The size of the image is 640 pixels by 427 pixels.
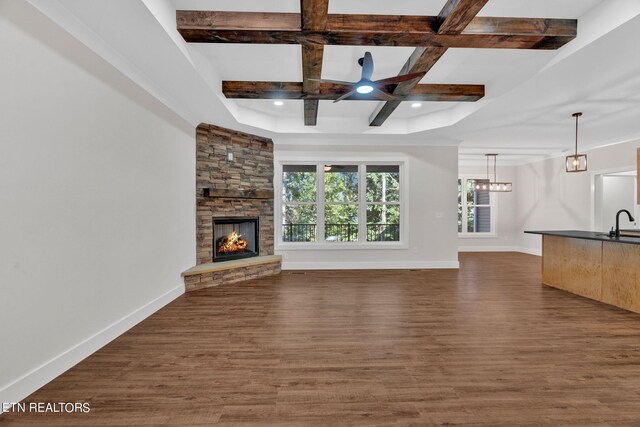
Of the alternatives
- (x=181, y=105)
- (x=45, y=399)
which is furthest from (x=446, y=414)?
(x=181, y=105)

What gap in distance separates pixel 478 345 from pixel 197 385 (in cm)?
237

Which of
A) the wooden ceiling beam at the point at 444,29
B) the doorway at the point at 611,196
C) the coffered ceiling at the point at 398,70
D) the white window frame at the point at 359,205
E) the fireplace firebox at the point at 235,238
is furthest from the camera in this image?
the doorway at the point at 611,196

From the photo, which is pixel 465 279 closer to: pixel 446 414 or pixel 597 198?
pixel 446 414

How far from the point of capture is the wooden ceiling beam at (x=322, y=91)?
12.2ft

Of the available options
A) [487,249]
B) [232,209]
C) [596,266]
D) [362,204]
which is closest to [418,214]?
[362,204]

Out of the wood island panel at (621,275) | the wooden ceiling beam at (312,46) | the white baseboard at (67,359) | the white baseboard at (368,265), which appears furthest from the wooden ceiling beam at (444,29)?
the white baseboard at (67,359)

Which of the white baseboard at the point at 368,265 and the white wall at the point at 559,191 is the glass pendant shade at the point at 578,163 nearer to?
the white baseboard at the point at 368,265

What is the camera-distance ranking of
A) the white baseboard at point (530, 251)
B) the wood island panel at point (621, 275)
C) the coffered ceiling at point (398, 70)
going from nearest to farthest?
the coffered ceiling at point (398, 70) < the wood island panel at point (621, 275) < the white baseboard at point (530, 251)

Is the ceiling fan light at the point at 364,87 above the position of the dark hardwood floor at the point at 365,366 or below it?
above

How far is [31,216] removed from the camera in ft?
6.31

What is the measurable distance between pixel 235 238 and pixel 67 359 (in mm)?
3110

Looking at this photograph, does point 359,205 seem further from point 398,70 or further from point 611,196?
point 611,196

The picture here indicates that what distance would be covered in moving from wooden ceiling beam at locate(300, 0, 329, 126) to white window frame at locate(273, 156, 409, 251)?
6.44ft

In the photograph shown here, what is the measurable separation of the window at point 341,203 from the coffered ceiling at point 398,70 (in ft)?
2.23
